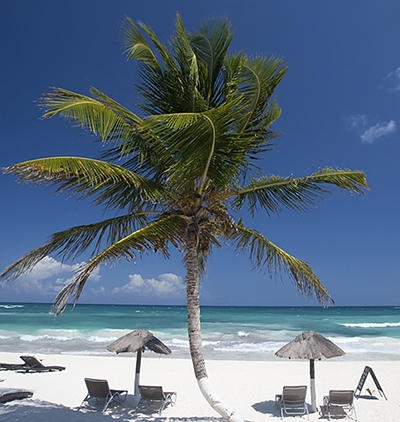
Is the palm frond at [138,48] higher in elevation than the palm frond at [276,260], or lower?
higher

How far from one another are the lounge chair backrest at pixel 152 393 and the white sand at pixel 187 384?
0.33 m

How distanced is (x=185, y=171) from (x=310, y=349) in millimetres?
5024

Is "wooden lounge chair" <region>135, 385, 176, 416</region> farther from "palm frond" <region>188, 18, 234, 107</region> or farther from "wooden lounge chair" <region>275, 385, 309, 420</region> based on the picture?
"palm frond" <region>188, 18, 234, 107</region>

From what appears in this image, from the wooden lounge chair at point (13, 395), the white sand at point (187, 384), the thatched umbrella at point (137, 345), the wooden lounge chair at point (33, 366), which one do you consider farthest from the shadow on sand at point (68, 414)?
the wooden lounge chair at point (33, 366)

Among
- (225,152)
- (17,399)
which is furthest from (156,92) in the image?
(17,399)

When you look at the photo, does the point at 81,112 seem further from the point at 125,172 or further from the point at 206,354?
the point at 206,354

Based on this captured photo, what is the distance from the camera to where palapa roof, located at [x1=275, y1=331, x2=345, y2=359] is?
739 centimetres

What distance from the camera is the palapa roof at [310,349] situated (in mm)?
7395

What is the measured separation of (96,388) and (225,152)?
590 centimetres

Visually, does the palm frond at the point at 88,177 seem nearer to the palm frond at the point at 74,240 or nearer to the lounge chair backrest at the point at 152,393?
the palm frond at the point at 74,240

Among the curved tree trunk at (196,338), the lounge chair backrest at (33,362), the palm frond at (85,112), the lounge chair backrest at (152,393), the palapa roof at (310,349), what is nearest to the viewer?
the palm frond at (85,112)

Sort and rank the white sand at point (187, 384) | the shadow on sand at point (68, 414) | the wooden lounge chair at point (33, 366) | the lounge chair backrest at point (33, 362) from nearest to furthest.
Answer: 1. the shadow on sand at point (68, 414)
2. the white sand at point (187, 384)
3. the wooden lounge chair at point (33, 366)
4. the lounge chair backrest at point (33, 362)

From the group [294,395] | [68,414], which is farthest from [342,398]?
[68,414]

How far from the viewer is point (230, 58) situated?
5246 millimetres
